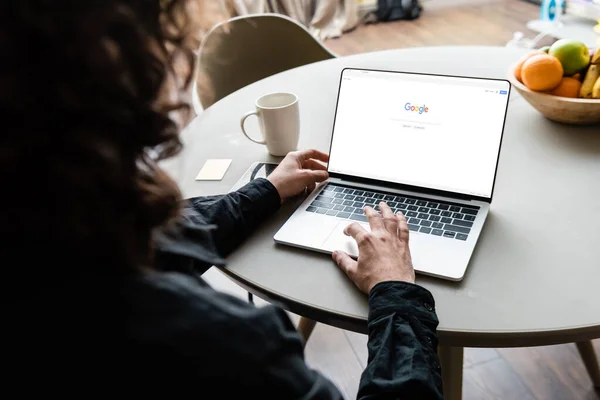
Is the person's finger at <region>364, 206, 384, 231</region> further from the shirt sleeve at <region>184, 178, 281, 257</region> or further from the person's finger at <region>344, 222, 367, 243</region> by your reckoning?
the shirt sleeve at <region>184, 178, 281, 257</region>

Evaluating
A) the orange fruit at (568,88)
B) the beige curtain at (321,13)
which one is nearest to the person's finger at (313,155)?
the orange fruit at (568,88)

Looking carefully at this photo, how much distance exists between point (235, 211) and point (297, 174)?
15cm

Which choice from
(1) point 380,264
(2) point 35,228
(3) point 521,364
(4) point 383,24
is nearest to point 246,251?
(1) point 380,264

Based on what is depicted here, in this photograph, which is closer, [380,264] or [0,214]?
[0,214]

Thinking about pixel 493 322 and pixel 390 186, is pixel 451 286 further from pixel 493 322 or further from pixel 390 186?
pixel 390 186

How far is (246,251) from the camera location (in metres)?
0.92

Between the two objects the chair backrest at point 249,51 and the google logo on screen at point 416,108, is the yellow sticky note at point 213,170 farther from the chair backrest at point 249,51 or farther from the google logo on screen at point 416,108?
the chair backrest at point 249,51

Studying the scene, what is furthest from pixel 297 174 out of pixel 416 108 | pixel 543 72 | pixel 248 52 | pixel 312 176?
pixel 248 52

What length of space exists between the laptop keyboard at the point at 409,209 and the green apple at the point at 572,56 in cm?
43

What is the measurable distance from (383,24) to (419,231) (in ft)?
13.2

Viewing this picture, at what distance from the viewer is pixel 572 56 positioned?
112 cm

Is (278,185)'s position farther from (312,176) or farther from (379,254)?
(379,254)

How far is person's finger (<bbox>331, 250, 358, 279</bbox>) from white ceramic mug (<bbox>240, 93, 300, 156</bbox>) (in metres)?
0.36

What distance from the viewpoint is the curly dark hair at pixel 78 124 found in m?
0.39
